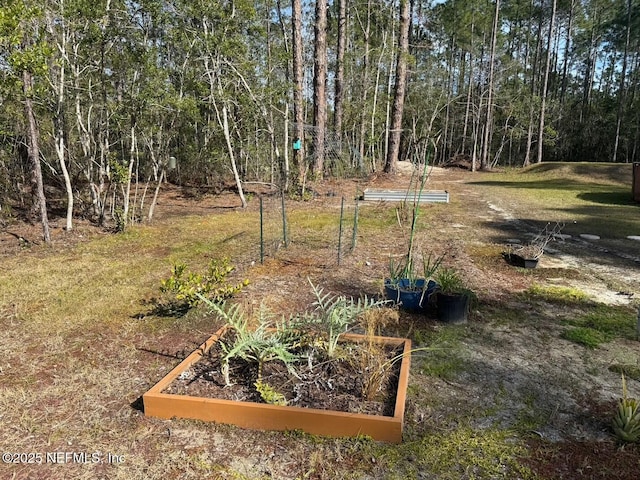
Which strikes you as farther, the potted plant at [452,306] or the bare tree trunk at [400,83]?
the bare tree trunk at [400,83]

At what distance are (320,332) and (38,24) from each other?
5937 millimetres

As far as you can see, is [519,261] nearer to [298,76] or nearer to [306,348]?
[306,348]

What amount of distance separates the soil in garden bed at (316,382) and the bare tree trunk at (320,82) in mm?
8983

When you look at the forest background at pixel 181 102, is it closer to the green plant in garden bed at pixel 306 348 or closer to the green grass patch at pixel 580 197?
the green plant in garden bed at pixel 306 348

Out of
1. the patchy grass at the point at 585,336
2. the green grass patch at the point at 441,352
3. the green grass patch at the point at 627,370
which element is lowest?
the green grass patch at the point at 441,352

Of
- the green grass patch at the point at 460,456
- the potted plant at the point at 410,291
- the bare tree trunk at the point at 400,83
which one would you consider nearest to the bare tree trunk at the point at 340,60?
the bare tree trunk at the point at 400,83

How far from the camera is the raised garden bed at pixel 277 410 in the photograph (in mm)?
1901

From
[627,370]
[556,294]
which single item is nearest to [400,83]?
[556,294]

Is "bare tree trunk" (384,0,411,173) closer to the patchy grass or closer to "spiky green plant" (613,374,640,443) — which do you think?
the patchy grass

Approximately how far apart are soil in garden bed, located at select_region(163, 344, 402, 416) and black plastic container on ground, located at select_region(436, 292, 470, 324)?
0.83m

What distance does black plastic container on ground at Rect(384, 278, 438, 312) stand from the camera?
329 cm

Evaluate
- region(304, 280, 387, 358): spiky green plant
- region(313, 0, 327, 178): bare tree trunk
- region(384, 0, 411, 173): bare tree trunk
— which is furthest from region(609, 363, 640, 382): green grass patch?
region(384, 0, 411, 173): bare tree trunk

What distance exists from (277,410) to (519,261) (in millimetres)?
3612

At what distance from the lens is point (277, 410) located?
6.43ft
